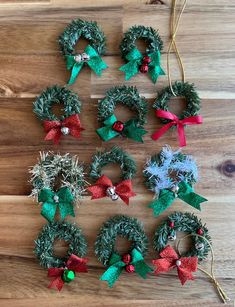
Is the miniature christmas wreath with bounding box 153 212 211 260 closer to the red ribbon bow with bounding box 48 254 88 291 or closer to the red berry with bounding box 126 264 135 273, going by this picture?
the red berry with bounding box 126 264 135 273

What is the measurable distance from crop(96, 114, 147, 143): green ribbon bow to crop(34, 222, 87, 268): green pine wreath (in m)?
0.30

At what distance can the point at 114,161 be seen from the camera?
126 centimetres

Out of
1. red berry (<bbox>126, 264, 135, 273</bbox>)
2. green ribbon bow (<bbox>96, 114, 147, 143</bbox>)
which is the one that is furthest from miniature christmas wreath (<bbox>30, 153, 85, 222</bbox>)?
red berry (<bbox>126, 264, 135, 273</bbox>)

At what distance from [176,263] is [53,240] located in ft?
1.27

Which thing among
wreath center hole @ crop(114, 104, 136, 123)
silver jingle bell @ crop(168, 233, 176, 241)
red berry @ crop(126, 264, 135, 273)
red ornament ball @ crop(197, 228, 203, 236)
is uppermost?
wreath center hole @ crop(114, 104, 136, 123)

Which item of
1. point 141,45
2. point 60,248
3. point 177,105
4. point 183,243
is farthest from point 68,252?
point 141,45

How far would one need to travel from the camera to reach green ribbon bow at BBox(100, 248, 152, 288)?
1209 millimetres

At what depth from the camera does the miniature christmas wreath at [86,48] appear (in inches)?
50.3

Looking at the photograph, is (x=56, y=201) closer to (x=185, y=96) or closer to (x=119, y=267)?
(x=119, y=267)

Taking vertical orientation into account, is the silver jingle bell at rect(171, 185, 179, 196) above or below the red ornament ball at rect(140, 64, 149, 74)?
below

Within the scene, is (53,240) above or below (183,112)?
below

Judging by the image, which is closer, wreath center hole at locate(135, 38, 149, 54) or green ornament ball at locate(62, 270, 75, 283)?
green ornament ball at locate(62, 270, 75, 283)

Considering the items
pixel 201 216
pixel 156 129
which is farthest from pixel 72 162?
pixel 201 216

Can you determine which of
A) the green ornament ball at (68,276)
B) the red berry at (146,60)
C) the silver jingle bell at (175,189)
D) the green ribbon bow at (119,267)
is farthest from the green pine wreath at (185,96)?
the green ornament ball at (68,276)
